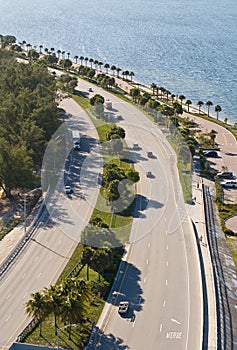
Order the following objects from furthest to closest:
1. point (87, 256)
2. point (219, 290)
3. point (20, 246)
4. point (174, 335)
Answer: point (20, 246) → point (219, 290) → point (87, 256) → point (174, 335)

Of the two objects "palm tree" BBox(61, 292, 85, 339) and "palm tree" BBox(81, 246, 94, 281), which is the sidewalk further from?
"palm tree" BBox(81, 246, 94, 281)

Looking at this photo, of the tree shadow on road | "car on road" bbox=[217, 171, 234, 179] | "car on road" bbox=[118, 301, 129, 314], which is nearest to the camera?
"car on road" bbox=[118, 301, 129, 314]

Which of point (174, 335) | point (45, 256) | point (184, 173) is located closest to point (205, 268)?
point (174, 335)

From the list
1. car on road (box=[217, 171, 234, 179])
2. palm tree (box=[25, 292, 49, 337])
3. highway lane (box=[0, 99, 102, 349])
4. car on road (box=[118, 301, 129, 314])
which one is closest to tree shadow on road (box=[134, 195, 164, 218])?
highway lane (box=[0, 99, 102, 349])

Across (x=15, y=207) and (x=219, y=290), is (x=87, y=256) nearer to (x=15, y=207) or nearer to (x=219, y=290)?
(x=219, y=290)

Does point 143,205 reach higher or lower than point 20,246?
higher
